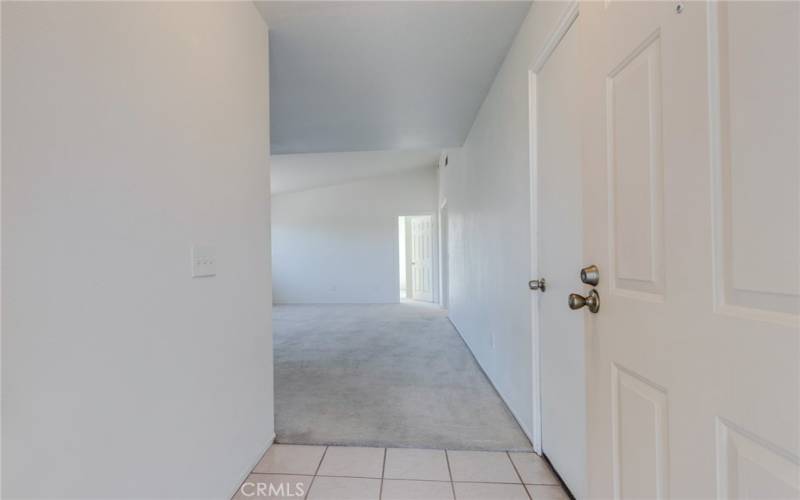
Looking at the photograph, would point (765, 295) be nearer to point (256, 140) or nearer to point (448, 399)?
point (256, 140)

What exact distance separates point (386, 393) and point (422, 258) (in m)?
5.41

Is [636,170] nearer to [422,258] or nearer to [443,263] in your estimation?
[443,263]

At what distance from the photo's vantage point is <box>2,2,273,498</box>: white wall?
69cm

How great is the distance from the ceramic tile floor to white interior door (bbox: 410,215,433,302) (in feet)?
Answer: 18.7

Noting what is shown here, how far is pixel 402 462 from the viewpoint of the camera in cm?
164

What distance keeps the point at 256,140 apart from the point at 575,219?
1.48 meters

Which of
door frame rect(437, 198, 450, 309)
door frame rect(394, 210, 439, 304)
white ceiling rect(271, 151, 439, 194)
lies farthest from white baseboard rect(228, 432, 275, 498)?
door frame rect(394, 210, 439, 304)

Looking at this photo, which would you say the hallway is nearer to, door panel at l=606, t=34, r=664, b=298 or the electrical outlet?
the electrical outlet

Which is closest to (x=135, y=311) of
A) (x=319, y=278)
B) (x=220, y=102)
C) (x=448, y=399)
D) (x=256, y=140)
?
(x=220, y=102)

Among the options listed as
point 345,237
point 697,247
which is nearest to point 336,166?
point 345,237

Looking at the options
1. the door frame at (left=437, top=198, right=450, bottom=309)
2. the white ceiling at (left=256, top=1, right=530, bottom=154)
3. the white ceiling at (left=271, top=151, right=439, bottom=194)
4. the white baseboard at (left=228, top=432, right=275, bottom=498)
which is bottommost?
the white baseboard at (left=228, top=432, right=275, bottom=498)

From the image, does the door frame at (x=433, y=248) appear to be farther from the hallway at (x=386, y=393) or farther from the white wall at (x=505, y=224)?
the white wall at (x=505, y=224)

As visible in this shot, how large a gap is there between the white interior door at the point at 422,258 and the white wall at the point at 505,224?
399 cm

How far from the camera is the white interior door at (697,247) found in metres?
0.46
